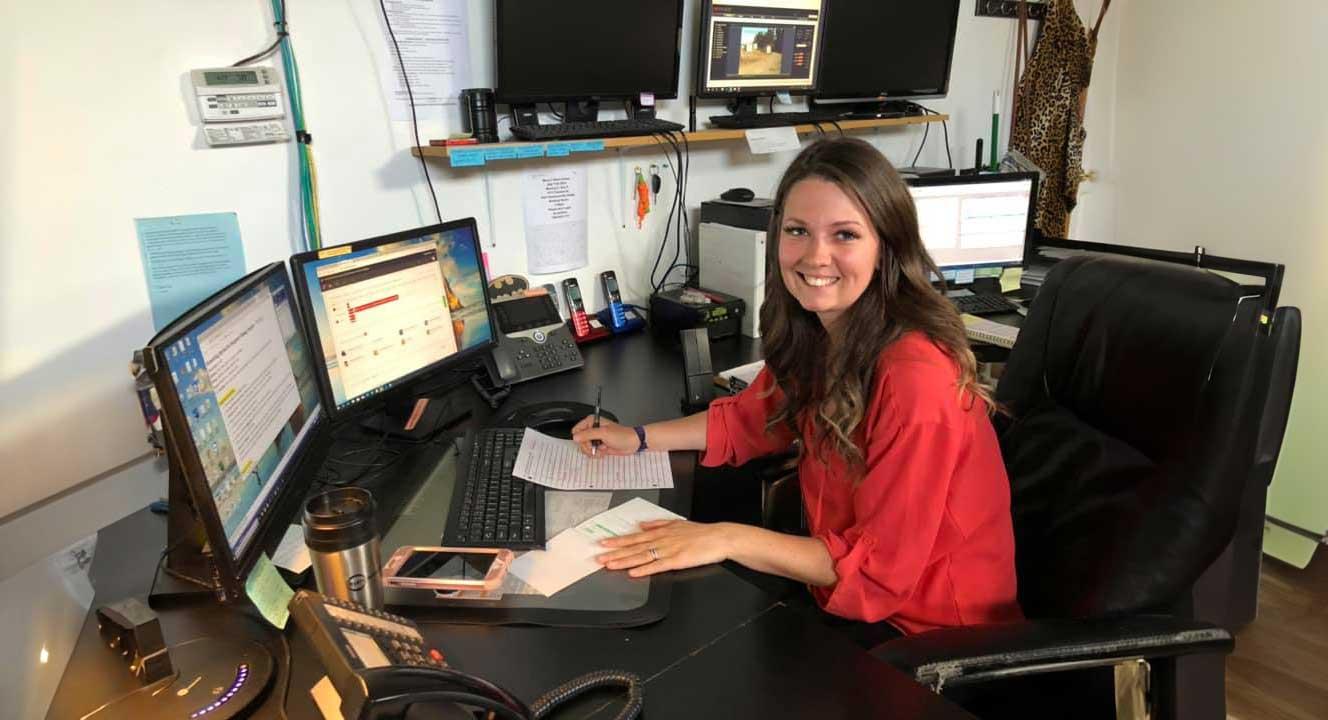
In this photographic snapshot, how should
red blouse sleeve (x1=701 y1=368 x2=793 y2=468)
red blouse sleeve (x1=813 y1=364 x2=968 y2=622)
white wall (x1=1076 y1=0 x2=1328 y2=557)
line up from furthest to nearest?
white wall (x1=1076 y1=0 x2=1328 y2=557), red blouse sleeve (x1=701 y1=368 x2=793 y2=468), red blouse sleeve (x1=813 y1=364 x2=968 y2=622)

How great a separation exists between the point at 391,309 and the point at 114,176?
49 cm

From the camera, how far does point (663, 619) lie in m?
0.92

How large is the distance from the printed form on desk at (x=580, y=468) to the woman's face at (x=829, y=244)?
0.39 m

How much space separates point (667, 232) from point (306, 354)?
1.25 m

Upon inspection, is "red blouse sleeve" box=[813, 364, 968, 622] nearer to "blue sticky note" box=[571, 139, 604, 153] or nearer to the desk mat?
the desk mat

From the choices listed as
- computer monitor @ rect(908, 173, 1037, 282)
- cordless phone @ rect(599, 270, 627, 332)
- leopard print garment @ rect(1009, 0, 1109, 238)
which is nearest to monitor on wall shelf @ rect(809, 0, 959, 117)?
computer monitor @ rect(908, 173, 1037, 282)

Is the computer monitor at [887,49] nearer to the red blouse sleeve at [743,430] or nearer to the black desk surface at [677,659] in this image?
the red blouse sleeve at [743,430]

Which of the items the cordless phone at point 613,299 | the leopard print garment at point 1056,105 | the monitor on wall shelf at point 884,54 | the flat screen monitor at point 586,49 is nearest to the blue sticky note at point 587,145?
the flat screen monitor at point 586,49

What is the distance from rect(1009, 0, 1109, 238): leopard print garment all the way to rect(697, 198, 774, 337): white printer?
4.62 feet

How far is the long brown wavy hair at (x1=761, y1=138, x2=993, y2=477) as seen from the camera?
3.72 ft

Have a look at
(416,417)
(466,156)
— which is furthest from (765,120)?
(416,417)

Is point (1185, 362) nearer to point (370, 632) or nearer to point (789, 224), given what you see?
point (789, 224)

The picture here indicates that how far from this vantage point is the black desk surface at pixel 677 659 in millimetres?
785

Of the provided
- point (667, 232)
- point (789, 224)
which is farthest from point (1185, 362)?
point (667, 232)
